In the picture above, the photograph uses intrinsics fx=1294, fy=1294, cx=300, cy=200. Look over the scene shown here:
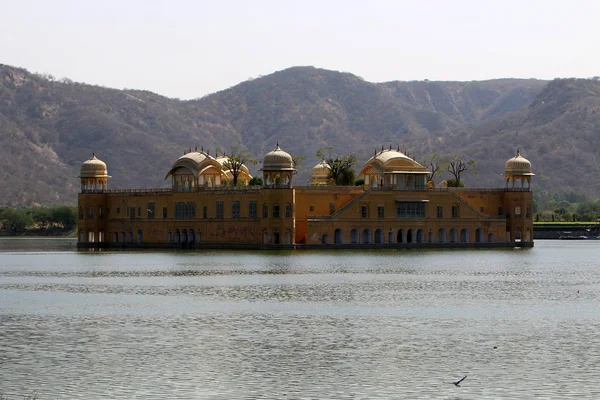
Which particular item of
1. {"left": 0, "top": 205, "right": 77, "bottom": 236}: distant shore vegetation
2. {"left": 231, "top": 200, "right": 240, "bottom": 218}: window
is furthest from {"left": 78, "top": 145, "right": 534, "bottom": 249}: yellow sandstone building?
{"left": 0, "top": 205, "right": 77, "bottom": 236}: distant shore vegetation

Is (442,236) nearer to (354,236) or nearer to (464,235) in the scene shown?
(464,235)

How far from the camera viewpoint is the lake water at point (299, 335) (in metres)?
26.3

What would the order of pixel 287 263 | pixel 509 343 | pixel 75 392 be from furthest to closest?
pixel 287 263 < pixel 509 343 < pixel 75 392

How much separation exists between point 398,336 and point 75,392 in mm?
10888

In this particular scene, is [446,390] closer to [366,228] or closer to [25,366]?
[25,366]

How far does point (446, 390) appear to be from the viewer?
25672 millimetres

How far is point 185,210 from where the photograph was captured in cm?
10181

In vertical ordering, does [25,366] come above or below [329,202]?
below

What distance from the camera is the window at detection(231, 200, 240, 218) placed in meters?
97.3

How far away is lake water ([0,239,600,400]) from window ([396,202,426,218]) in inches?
1412

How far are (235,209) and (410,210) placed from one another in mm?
13384

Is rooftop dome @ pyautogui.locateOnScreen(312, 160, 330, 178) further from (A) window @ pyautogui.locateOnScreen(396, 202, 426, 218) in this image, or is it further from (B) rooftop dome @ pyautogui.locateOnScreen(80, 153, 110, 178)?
(B) rooftop dome @ pyautogui.locateOnScreen(80, 153, 110, 178)

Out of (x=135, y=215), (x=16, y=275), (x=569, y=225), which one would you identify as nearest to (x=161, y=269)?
(x=16, y=275)

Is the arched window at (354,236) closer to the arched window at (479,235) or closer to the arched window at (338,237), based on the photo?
the arched window at (338,237)
